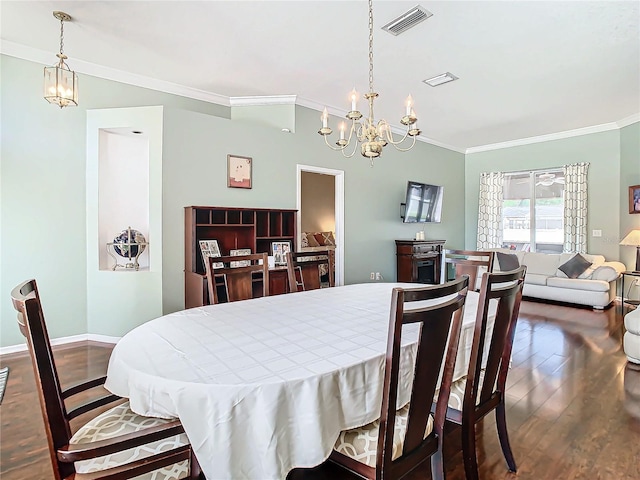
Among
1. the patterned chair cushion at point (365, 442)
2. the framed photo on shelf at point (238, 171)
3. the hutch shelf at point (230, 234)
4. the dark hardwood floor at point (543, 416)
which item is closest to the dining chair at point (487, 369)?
A: the dark hardwood floor at point (543, 416)

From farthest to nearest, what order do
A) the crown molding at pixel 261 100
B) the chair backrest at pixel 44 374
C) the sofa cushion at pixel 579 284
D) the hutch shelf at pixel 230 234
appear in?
the sofa cushion at pixel 579 284, the crown molding at pixel 261 100, the hutch shelf at pixel 230 234, the chair backrest at pixel 44 374

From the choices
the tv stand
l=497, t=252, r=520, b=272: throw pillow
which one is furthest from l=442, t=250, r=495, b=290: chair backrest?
l=497, t=252, r=520, b=272: throw pillow

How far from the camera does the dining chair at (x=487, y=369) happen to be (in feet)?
4.75

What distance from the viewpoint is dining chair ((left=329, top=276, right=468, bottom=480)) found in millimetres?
1114

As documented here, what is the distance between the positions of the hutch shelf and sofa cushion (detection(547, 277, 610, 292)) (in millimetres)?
4406

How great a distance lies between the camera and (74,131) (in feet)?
12.2

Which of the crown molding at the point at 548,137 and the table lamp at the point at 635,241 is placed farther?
the crown molding at the point at 548,137

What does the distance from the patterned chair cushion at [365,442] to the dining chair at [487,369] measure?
25 cm

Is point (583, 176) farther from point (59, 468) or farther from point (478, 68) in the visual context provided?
point (59, 468)

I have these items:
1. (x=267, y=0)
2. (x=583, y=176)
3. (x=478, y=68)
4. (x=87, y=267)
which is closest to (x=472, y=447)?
(x=267, y=0)

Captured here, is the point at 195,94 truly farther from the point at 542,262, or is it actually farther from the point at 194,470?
the point at 542,262

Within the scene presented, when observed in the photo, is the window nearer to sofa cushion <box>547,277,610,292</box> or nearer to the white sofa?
the white sofa

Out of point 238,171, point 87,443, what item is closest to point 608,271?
point 238,171

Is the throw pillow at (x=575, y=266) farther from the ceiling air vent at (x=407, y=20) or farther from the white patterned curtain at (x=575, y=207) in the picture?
the ceiling air vent at (x=407, y=20)
